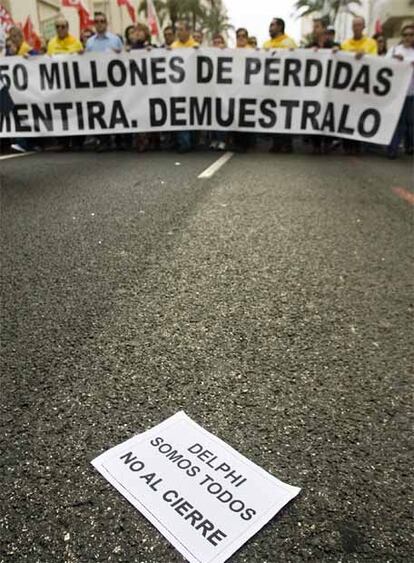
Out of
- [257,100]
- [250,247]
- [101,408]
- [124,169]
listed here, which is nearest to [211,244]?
[250,247]

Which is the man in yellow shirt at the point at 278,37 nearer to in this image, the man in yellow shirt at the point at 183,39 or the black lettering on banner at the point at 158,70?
the man in yellow shirt at the point at 183,39

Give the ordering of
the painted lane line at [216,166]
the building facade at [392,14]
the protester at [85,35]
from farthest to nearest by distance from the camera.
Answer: the building facade at [392,14], the protester at [85,35], the painted lane line at [216,166]

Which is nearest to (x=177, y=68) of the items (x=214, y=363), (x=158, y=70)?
(x=158, y=70)

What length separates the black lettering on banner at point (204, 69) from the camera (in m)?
8.24

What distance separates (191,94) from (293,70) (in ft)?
5.51

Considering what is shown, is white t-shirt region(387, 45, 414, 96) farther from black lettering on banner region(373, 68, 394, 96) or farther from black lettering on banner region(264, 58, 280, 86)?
black lettering on banner region(264, 58, 280, 86)

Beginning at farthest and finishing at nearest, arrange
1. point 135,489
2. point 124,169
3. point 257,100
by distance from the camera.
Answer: point 257,100
point 124,169
point 135,489

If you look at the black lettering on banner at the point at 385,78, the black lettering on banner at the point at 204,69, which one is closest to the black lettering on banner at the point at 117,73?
the black lettering on banner at the point at 204,69

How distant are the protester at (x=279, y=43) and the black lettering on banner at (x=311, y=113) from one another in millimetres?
399

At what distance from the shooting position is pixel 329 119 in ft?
26.9

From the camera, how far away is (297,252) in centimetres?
326

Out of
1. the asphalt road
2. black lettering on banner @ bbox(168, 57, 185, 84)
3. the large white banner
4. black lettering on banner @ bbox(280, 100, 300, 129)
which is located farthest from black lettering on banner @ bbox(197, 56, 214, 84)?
the asphalt road

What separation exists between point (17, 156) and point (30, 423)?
7.21 m

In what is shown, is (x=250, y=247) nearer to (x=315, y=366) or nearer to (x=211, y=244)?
(x=211, y=244)
